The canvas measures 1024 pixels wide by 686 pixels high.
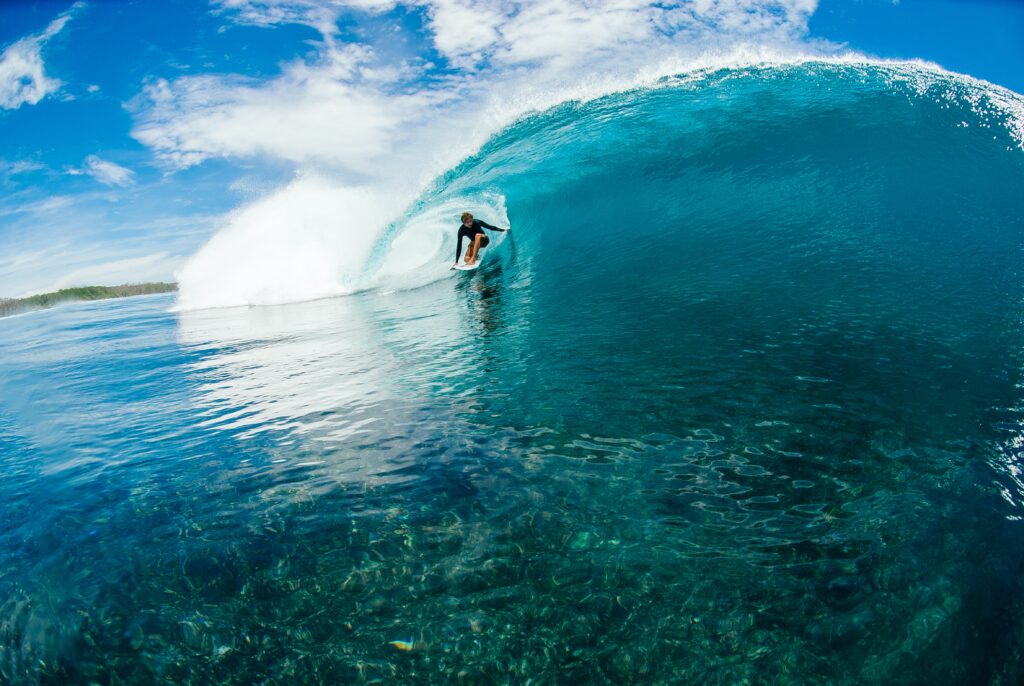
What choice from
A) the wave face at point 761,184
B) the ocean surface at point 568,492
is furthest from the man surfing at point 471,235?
the ocean surface at point 568,492

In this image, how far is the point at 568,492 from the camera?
2719 mm

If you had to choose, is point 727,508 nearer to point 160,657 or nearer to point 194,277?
point 160,657

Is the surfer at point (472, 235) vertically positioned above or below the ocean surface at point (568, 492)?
above

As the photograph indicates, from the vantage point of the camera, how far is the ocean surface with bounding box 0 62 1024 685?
1920 millimetres

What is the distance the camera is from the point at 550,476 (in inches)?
113

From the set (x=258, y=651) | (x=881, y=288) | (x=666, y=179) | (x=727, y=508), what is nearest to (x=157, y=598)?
(x=258, y=651)

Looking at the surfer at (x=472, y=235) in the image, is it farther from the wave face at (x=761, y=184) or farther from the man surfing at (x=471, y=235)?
the wave face at (x=761, y=184)

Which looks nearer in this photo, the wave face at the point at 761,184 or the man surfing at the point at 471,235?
the wave face at the point at 761,184

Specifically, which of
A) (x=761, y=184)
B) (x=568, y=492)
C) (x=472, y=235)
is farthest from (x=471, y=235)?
(x=568, y=492)

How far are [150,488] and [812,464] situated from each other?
414cm

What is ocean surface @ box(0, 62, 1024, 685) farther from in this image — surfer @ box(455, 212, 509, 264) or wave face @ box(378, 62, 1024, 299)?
surfer @ box(455, 212, 509, 264)

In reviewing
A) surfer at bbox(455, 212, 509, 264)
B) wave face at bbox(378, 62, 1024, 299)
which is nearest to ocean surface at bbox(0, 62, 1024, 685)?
wave face at bbox(378, 62, 1024, 299)

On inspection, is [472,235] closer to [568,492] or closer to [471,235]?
[471,235]

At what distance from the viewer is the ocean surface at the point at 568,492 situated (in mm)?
1920
